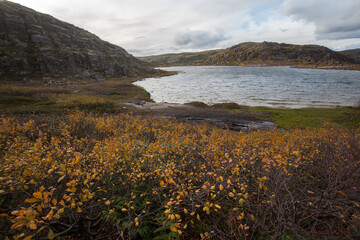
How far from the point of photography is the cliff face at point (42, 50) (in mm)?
57875

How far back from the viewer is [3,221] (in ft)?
12.5

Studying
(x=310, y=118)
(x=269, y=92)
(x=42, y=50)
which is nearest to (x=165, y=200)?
(x=310, y=118)

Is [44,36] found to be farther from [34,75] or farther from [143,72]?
[143,72]

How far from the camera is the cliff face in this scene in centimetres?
5788

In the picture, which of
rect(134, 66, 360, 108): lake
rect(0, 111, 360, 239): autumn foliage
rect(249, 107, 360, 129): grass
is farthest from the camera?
rect(134, 66, 360, 108): lake

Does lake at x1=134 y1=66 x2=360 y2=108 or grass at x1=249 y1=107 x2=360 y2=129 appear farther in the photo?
lake at x1=134 y1=66 x2=360 y2=108

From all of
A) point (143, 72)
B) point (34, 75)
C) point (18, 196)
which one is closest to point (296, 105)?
point (18, 196)

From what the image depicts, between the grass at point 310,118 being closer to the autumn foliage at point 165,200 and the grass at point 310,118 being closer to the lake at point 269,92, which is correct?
the lake at point 269,92

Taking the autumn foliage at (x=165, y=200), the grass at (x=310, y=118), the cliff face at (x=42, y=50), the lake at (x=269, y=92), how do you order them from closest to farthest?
the autumn foliage at (x=165, y=200) → the grass at (x=310, y=118) → the lake at (x=269, y=92) → the cliff face at (x=42, y=50)

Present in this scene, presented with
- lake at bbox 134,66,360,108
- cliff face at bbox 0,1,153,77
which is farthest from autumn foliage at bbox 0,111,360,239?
cliff face at bbox 0,1,153,77

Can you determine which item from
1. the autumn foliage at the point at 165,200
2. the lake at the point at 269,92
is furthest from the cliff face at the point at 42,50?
the autumn foliage at the point at 165,200

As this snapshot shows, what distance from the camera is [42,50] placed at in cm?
6781

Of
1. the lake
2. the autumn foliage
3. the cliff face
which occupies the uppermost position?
the cliff face

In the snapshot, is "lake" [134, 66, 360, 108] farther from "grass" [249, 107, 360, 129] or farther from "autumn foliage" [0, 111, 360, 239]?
"autumn foliage" [0, 111, 360, 239]
